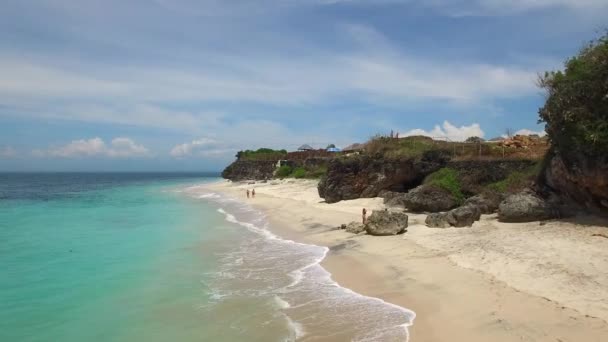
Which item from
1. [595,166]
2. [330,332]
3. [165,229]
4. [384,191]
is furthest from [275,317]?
[384,191]

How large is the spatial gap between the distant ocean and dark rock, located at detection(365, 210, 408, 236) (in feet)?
7.68

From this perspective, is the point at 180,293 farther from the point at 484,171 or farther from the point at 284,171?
the point at 284,171

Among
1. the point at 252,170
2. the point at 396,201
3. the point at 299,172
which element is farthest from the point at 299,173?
the point at 396,201

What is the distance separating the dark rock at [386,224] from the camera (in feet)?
56.3

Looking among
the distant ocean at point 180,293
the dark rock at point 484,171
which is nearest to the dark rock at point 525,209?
the dark rock at point 484,171

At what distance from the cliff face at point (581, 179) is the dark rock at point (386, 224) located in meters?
6.37

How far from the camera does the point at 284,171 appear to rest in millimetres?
69438

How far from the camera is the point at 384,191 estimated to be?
1110 inches

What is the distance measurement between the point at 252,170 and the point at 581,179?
73648 mm

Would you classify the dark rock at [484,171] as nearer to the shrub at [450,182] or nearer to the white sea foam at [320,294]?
the shrub at [450,182]

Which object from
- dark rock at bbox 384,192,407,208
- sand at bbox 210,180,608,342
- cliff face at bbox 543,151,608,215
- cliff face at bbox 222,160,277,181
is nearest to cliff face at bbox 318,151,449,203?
dark rock at bbox 384,192,407,208

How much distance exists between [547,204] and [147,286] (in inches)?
577

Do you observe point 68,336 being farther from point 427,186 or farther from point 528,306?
point 427,186

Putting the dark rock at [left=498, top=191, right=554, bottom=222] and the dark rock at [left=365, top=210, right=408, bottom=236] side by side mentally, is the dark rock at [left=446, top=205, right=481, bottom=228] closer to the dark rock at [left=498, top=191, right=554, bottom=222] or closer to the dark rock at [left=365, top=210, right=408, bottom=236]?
the dark rock at [left=498, top=191, right=554, bottom=222]
